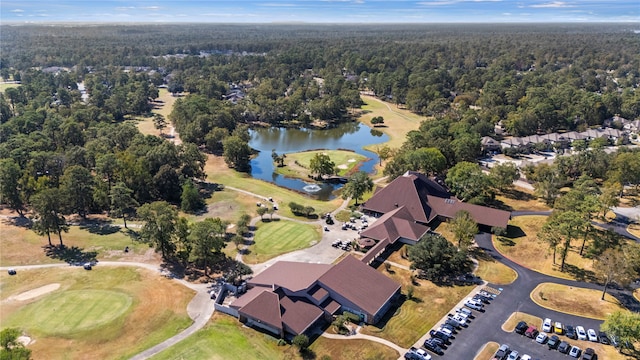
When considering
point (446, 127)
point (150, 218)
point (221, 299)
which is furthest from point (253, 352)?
point (446, 127)

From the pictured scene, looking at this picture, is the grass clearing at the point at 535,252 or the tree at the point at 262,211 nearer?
the grass clearing at the point at 535,252

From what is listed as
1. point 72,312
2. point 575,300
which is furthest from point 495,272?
point 72,312

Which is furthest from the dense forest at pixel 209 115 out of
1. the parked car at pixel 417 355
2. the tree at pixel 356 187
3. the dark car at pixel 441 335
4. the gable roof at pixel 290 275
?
the parked car at pixel 417 355

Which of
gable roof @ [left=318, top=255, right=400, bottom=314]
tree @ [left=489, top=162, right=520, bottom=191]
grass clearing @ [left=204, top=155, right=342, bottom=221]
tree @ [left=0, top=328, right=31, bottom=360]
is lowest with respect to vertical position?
grass clearing @ [left=204, top=155, right=342, bottom=221]

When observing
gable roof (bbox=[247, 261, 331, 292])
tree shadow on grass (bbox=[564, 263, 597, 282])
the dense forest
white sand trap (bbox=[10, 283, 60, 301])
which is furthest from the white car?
white sand trap (bbox=[10, 283, 60, 301])

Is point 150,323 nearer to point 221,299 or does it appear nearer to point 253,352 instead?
point 221,299

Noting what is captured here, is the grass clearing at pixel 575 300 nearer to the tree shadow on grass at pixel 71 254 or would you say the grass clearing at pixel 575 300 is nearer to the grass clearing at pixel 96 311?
the grass clearing at pixel 96 311

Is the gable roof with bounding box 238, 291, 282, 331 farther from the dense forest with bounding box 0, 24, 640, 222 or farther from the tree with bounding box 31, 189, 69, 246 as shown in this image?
the dense forest with bounding box 0, 24, 640, 222

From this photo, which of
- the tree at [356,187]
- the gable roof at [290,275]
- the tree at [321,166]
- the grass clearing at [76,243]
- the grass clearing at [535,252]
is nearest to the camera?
the gable roof at [290,275]
